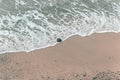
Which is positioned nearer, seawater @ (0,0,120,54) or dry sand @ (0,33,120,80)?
dry sand @ (0,33,120,80)

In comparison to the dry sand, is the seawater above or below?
above

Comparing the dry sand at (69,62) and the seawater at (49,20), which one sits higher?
the seawater at (49,20)

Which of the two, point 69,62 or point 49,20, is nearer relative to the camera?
point 69,62

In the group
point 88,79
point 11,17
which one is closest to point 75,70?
point 88,79

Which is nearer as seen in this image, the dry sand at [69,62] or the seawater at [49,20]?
the dry sand at [69,62]

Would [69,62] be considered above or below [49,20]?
below
